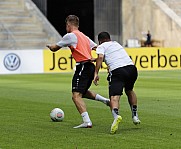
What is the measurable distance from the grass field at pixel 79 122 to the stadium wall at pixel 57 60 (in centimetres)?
1260

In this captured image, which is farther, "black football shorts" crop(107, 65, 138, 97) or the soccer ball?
the soccer ball

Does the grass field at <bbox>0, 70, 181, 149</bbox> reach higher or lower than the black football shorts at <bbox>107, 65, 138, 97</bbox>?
lower

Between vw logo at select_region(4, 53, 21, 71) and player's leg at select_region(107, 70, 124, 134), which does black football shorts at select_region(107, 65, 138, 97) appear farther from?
vw logo at select_region(4, 53, 21, 71)

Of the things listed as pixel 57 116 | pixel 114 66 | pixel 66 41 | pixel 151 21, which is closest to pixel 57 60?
pixel 151 21

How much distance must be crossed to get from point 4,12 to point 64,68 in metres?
11.5

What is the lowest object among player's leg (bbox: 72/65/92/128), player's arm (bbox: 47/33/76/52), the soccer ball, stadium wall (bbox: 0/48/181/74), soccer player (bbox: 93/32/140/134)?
stadium wall (bbox: 0/48/181/74)

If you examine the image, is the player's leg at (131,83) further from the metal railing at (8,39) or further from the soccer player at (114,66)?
the metal railing at (8,39)

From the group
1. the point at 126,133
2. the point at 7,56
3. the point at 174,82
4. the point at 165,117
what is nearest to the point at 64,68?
the point at 7,56

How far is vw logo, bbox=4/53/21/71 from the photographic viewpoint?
126ft

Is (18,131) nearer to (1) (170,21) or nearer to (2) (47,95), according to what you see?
(2) (47,95)

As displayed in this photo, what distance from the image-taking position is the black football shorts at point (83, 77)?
14.5m

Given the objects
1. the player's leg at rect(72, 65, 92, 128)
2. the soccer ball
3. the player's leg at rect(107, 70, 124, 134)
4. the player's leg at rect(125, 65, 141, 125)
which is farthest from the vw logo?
the player's leg at rect(107, 70, 124, 134)

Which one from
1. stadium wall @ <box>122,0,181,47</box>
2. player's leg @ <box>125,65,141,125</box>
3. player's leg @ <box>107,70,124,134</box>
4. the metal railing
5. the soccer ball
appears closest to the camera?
player's leg @ <box>107,70,124,134</box>

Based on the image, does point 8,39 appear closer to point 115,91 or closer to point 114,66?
point 114,66
